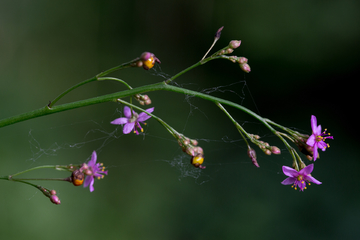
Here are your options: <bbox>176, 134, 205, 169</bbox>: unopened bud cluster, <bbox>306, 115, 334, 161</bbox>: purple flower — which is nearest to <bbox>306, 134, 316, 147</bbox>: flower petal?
<bbox>306, 115, 334, 161</bbox>: purple flower

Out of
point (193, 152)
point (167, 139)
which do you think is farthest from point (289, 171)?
point (167, 139)

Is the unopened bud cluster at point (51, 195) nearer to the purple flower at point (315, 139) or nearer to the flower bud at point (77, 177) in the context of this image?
the flower bud at point (77, 177)

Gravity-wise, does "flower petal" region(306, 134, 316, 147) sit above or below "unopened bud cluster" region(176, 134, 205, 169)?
above

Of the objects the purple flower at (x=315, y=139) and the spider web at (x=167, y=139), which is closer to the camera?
the purple flower at (x=315, y=139)

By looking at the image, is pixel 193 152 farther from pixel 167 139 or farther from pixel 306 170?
pixel 167 139

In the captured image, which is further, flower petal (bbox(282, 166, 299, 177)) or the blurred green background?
the blurred green background

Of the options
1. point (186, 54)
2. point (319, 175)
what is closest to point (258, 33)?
point (186, 54)

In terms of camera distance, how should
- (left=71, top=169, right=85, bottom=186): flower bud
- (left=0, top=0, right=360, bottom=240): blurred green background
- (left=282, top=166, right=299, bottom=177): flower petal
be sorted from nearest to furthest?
(left=71, top=169, right=85, bottom=186): flower bud < (left=282, top=166, right=299, bottom=177): flower petal < (left=0, top=0, right=360, bottom=240): blurred green background

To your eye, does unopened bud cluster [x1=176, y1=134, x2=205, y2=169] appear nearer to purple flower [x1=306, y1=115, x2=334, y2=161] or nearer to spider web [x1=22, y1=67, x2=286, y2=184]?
purple flower [x1=306, y1=115, x2=334, y2=161]

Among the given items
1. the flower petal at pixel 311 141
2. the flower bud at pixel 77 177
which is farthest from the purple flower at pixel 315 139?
the flower bud at pixel 77 177
